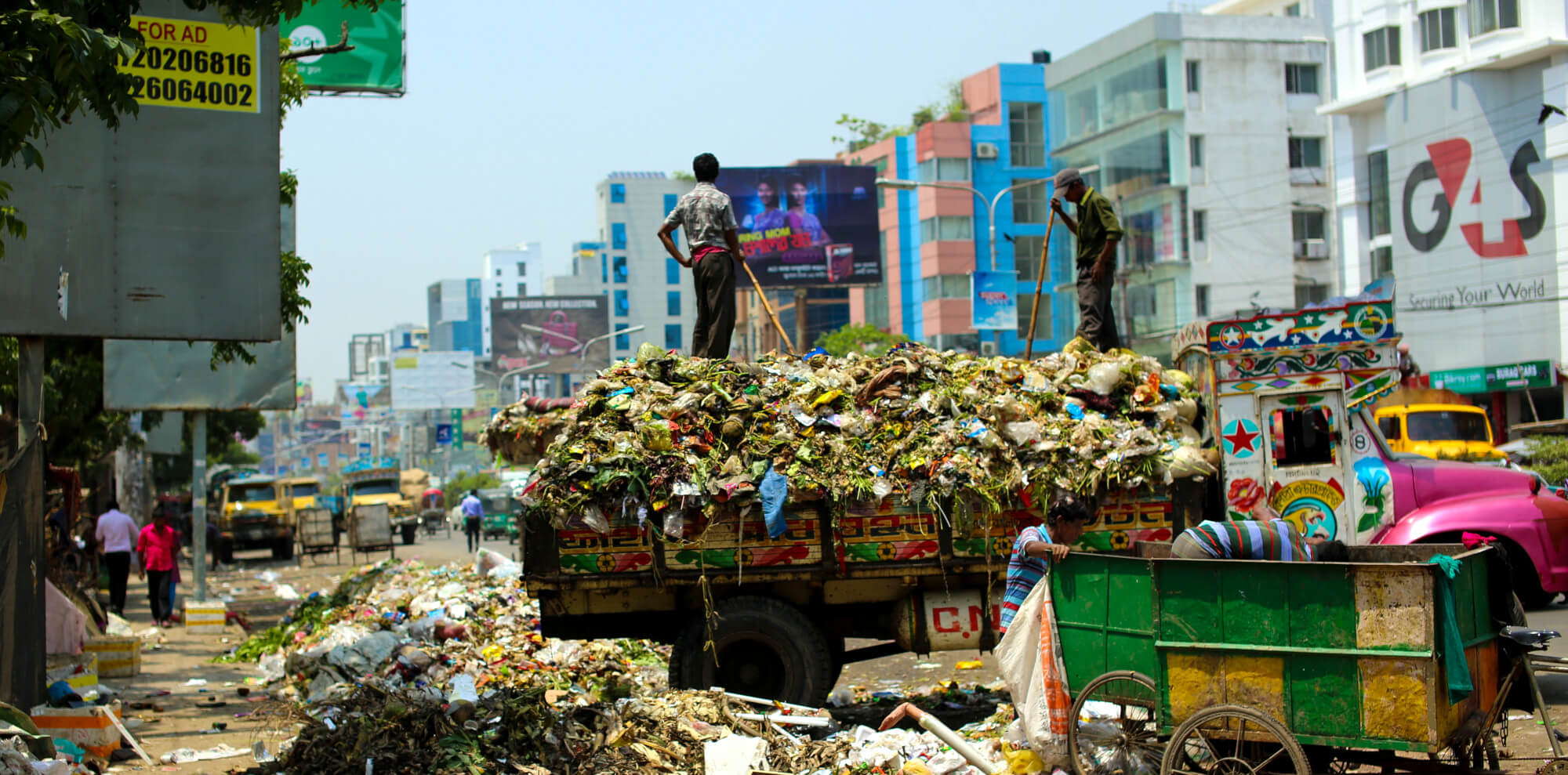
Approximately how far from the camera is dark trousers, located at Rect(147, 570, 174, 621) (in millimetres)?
18266

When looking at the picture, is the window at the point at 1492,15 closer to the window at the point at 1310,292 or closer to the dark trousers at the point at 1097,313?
the window at the point at 1310,292

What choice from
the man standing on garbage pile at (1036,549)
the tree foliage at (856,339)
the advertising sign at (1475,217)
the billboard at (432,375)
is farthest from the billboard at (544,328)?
the man standing on garbage pile at (1036,549)

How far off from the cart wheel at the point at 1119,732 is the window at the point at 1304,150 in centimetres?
4557

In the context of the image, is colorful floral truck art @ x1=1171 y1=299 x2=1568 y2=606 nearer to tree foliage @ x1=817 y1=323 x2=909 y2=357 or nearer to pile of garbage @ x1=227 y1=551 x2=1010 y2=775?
pile of garbage @ x1=227 y1=551 x2=1010 y2=775

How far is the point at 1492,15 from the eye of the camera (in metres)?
35.8

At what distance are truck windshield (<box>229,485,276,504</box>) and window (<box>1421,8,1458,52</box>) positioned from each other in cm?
3796

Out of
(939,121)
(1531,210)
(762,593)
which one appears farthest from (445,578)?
(939,121)

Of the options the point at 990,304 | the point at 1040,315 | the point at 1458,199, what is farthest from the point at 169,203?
the point at 1040,315

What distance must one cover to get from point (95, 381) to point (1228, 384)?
17.8m

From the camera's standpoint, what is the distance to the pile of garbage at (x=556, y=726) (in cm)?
721

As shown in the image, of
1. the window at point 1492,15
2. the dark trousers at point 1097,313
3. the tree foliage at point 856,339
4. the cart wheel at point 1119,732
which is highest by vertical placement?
the window at point 1492,15

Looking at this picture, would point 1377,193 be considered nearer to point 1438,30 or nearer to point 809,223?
point 1438,30

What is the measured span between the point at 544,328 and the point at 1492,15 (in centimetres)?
6420

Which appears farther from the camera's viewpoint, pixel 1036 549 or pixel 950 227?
pixel 950 227
